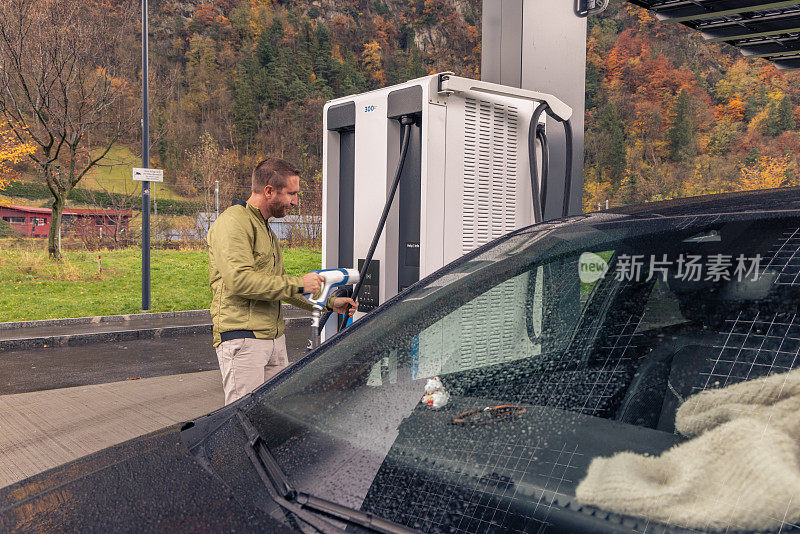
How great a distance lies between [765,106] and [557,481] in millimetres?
61767

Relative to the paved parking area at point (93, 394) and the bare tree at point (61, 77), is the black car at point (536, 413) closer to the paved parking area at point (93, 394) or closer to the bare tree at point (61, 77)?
the paved parking area at point (93, 394)

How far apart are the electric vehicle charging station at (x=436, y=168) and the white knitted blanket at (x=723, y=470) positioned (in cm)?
273

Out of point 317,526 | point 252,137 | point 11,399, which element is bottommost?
point 11,399

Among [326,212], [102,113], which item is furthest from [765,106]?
[326,212]

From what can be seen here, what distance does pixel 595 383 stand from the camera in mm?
1445

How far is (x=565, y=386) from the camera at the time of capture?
1.44 m

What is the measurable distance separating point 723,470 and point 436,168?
9.58 ft

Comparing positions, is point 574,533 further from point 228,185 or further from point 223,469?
point 228,185

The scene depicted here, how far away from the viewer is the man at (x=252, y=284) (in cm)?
355

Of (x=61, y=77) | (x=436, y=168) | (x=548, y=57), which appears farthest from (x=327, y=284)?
(x=61, y=77)

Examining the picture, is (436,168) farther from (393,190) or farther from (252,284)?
(252,284)

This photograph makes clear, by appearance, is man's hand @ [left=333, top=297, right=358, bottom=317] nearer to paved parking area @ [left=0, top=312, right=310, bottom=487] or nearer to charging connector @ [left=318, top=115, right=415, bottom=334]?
charging connector @ [left=318, top=115, right=415, bottom=334]

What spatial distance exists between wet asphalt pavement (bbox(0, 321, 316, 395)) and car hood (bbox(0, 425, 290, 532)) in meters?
6.76

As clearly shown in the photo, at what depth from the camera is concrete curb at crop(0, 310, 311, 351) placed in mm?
10242
